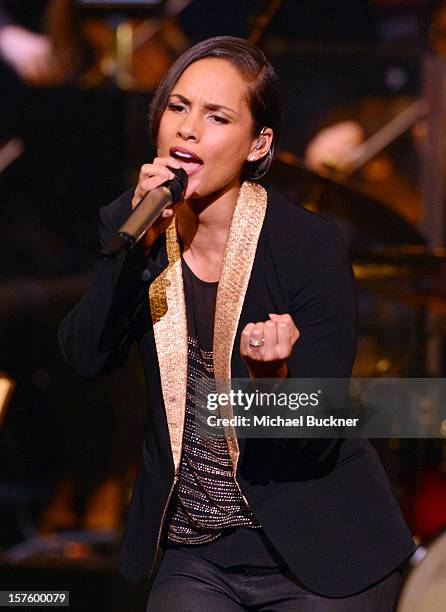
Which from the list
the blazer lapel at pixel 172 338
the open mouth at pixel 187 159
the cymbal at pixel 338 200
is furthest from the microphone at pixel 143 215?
the cymbal at pixel 338 200

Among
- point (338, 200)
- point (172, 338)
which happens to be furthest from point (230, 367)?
point (338, 200)

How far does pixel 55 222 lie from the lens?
153 inches

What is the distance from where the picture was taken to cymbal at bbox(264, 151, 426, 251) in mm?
3117

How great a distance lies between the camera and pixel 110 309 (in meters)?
1.74

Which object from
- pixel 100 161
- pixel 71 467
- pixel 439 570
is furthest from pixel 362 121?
pixel 439 570

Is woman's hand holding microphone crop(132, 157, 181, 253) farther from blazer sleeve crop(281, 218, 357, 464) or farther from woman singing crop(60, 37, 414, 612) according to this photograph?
blazer sleeve crop(281, 218, 357, 464)

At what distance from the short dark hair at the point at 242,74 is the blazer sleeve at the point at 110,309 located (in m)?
0.17

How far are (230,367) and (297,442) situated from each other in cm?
15

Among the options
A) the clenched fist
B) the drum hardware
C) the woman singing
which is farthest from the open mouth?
the drum hardware

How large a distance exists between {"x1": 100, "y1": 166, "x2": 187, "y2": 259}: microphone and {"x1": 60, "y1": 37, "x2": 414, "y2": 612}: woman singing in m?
0.08

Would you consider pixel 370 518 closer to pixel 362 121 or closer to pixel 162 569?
pixel 162 569

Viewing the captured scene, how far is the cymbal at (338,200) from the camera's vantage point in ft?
10.2

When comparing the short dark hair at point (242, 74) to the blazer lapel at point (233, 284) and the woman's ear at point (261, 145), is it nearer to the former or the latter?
the woman's ear at point (261, 145)

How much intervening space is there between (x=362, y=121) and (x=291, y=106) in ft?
0.86
